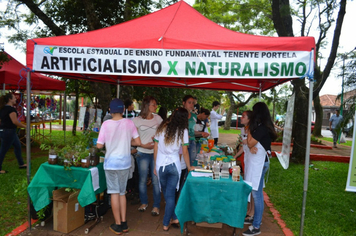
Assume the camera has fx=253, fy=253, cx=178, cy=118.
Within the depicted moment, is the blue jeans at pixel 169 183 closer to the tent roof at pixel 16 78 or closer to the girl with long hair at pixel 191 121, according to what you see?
the girl with long hair at pixel 191 121

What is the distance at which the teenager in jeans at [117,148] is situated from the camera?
121 inches

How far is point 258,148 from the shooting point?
10.7ft

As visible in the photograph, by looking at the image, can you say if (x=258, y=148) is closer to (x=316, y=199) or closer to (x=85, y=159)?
(x=85, y=159)

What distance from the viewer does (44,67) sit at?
3184mm

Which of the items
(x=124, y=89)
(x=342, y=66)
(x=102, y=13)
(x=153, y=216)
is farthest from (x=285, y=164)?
(x=102, y=13)

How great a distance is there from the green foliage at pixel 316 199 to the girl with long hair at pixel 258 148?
0.74 m

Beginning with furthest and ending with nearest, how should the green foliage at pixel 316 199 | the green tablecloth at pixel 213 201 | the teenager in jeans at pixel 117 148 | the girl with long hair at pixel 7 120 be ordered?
the girl with long hair at pixel 7 120 → the green foliage at pixel 316 199 → the teenager in jeans at pixel 117 148 → the green tablecloth at pixel 213 201

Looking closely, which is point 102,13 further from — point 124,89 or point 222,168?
point 222,168

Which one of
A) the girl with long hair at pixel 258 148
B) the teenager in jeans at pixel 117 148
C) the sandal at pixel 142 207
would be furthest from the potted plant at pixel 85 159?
the girl with long hair at pixel 258 148

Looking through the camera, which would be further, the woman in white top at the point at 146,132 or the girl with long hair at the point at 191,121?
the girl with long hair at the point at 191,121

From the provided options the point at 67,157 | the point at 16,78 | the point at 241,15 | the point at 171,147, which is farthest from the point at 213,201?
the point at 241,15

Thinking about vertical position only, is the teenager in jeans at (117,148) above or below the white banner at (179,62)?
below

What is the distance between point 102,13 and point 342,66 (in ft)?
28.3

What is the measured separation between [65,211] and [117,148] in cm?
102
